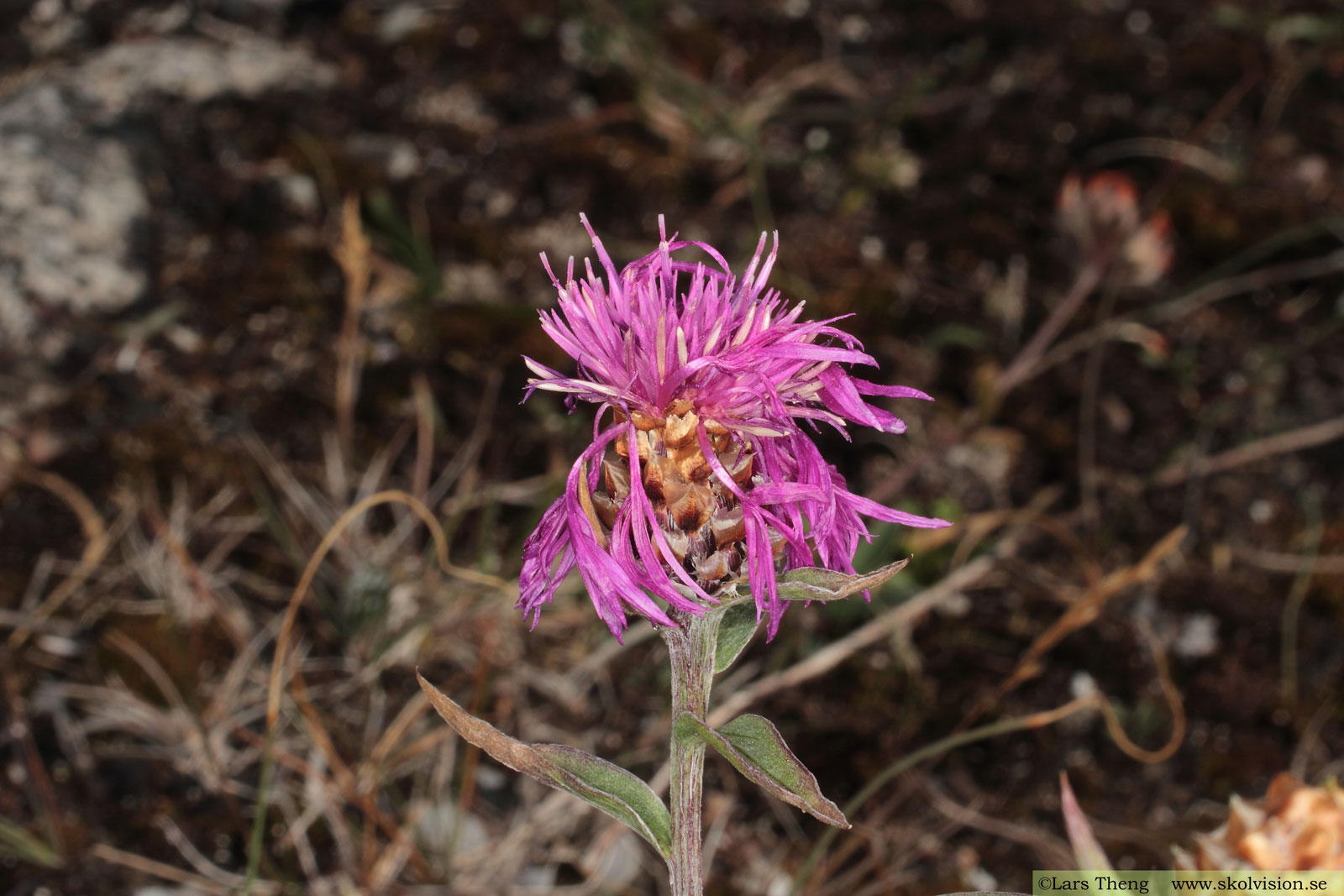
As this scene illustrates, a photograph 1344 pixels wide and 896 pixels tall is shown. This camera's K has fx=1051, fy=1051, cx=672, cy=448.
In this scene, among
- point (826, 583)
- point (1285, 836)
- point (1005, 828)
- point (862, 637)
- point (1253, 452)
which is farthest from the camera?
point (1253, 452)

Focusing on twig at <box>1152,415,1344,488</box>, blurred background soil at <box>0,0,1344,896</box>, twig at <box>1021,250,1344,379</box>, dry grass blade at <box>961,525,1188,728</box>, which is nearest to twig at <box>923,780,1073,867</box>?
blurred background soil at <box>0,0,1344,896</box>

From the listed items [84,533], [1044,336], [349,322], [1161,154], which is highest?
[1161,154]

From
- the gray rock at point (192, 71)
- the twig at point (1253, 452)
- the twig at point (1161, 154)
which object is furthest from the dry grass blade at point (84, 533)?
the twig at point (1161, 154)

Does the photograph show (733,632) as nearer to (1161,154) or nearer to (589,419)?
(589,419)

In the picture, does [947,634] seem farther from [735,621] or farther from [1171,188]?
[1171,188]

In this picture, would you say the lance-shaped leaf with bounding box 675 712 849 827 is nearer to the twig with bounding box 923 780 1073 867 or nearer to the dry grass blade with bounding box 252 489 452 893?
the dry grass blade with bounding box 252 489 452 893

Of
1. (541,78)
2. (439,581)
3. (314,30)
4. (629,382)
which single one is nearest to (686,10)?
(541,78)

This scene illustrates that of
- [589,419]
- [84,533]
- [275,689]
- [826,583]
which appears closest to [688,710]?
[826,583]
